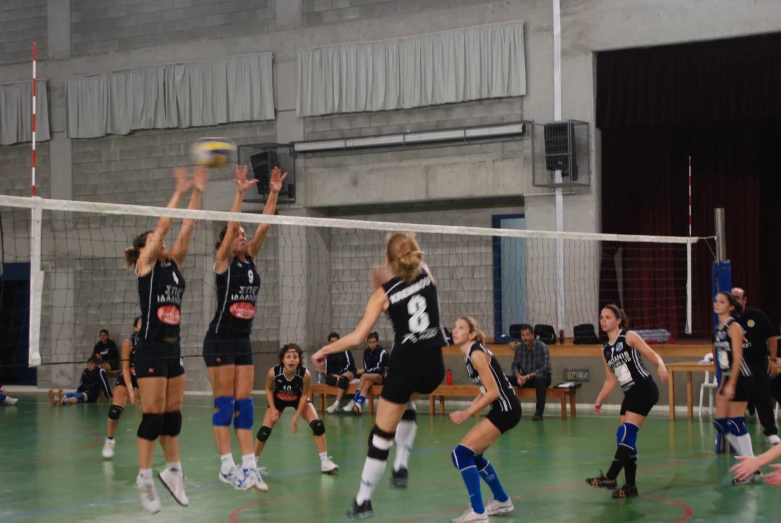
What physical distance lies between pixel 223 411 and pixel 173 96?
14593mm

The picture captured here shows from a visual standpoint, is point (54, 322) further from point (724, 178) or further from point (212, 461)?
point (724, 178)

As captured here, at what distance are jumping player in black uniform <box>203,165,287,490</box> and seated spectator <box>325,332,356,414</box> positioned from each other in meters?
8.68

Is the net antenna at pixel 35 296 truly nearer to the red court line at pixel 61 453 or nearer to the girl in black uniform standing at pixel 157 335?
the girl in black uniform standing at pixel 157 335

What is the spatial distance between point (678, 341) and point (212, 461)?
30.7 feet

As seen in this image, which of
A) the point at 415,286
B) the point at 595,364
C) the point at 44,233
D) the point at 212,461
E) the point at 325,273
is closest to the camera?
the point at 415,286

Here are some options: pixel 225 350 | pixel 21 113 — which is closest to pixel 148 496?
pixel 225 350

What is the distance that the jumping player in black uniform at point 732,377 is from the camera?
10.1m

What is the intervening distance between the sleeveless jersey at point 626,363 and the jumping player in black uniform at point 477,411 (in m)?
1.53

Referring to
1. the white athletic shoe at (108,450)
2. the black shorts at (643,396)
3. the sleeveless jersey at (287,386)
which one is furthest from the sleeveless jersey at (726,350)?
the white athletic shoe at (108,450)

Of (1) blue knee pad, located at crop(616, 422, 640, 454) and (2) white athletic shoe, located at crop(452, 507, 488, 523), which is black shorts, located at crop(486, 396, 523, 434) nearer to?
(2) white athletic shoe, located at crop(452, 507, 488, 523)

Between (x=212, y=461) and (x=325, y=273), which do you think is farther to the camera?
(x=325, y=273)

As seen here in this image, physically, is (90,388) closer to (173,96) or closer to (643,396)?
(173,96)

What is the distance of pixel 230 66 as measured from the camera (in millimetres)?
21141

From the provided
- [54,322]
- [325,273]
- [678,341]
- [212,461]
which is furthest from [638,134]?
[54,322]
